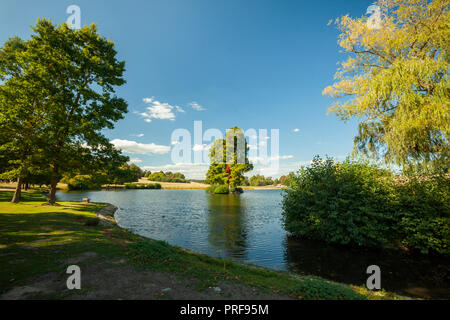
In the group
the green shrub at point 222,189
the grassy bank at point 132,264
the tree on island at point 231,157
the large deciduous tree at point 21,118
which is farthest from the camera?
the green shrub at point 222,189

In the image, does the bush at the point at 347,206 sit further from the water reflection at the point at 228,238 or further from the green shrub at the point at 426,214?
the water reflection at the point at 228,238

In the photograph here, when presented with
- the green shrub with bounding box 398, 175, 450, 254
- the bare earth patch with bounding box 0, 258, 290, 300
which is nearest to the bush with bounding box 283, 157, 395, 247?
the green shrub with bounding box 398, 175, 450, 254

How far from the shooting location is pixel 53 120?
1777 centimetres

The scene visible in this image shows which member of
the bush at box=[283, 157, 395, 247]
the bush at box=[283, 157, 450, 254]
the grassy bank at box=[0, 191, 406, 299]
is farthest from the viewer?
the bush at box=[283, 157, 395, 247]

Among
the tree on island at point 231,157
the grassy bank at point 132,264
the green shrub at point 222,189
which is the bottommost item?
the green shrub at point 222,189

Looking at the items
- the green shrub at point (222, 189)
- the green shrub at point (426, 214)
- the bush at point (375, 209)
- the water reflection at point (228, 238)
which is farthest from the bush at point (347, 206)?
the green shrub at point (222, 189)

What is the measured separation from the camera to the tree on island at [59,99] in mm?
17281

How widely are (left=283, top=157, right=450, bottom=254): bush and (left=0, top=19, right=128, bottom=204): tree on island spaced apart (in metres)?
19.2

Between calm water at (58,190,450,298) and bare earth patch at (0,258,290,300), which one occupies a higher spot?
bare earth patch at (0,258,290,300)

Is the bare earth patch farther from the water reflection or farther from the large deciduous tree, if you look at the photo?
the large deciduous tree

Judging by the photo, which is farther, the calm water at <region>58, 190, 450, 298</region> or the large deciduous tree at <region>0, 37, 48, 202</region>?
the large deciduous tree at <region>0, 37, 48, 202</region>

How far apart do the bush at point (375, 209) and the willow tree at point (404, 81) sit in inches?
78.9

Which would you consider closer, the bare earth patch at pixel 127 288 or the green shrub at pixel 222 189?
the bare earth patch at pixel 127 288

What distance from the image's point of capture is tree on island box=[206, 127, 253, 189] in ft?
181
